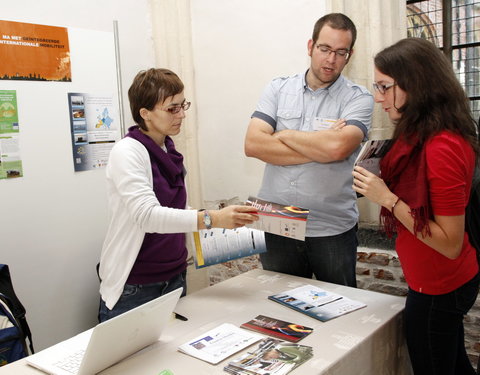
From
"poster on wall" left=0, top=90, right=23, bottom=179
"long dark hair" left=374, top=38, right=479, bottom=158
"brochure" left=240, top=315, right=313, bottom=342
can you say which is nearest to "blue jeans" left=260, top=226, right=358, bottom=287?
"brochure" left=240, top=315, right=313, bottom=342

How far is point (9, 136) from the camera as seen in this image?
8.73 feet

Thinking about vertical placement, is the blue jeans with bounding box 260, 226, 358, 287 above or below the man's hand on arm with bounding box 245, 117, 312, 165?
below

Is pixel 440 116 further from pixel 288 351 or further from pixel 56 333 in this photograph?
pixel 56 333

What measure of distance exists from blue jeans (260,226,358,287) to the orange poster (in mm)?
1675

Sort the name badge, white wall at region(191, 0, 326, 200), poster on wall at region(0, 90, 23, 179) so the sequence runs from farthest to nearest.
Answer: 1. white wall at region(191, 0, 326, 200)
2. poster on wall at region(0, 90, 23, 179)
3. the name badge

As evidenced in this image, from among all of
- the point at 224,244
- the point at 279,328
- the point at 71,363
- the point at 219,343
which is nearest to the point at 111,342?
the point at 71,363

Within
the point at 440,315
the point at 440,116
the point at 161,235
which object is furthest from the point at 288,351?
the point at 440,116

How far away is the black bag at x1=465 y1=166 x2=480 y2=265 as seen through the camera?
160cm

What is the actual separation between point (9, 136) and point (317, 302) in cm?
194

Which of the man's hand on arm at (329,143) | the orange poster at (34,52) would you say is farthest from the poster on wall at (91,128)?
the man's hand on arm at (329,143)

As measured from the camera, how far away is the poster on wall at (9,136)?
8.61ft

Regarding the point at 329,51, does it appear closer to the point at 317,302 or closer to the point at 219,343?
the point at 317,302

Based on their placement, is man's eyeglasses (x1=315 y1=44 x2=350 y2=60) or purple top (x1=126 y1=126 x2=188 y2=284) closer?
purple top (x1=126 y1=126 x2=188 y2=284)

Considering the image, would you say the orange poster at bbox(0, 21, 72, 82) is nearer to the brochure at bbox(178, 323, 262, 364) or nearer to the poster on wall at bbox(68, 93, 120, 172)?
the poster on wall at bbox(68, 93, 120, 172)
